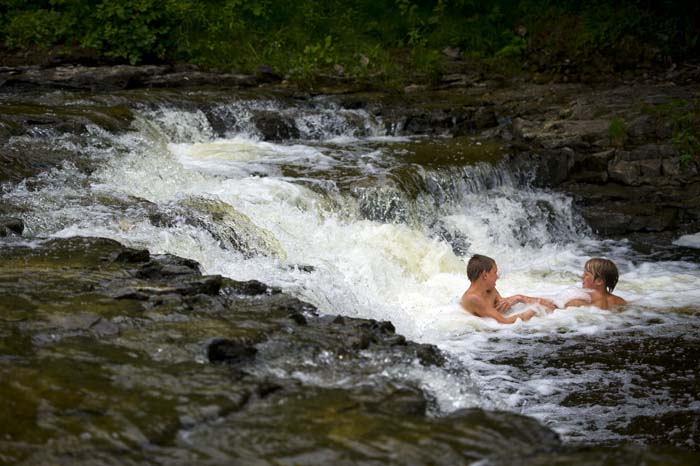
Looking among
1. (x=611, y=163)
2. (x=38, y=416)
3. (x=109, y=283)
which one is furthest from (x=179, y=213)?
(x=611, y=163)

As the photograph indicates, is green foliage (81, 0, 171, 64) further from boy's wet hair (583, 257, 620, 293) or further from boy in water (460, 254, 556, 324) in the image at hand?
boy's wet hair (583, 257, 620, 293)

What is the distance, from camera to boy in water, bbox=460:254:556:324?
7.18 metres

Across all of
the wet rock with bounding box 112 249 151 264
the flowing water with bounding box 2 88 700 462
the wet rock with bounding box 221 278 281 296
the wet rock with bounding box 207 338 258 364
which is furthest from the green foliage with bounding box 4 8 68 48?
the wet rock with bounding box 207 338 258 364

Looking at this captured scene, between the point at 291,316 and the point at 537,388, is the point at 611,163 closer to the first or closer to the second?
the point at 537,388

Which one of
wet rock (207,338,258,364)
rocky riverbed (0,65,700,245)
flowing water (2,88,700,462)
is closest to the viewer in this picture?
wet rock (207,338,258,364)

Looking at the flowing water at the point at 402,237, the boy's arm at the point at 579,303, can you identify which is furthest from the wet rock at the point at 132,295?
the boy's arm at the point at 579,303

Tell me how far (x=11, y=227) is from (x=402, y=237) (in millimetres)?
3904

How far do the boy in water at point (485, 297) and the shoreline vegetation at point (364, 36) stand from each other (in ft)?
29.7

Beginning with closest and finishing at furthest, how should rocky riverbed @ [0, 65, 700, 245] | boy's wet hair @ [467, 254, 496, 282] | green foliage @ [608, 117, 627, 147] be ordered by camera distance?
1. boy's wet hair @ [467, 254, 496, 282]
2. rocky riverbed @ [0, 65, 700, 245]
3. green foliage @ [608, 117, 627, 147]

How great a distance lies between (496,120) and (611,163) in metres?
2.35

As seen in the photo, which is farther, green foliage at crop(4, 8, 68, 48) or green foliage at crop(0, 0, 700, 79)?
green foliage at crop(0, 0, 700, 79)

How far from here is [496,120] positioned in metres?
13.5

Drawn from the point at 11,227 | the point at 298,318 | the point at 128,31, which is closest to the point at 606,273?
the point at 298,318

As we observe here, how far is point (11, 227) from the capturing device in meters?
6.94
